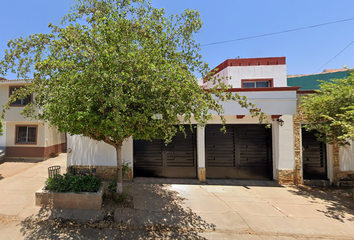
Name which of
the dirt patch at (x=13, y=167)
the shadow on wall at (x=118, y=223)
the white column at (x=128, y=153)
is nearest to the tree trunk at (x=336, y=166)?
the shadow on wall at (x=118, y=223)

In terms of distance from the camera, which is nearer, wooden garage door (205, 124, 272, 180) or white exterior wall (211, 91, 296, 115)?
white exterior wall (211, 91, 296, 115)

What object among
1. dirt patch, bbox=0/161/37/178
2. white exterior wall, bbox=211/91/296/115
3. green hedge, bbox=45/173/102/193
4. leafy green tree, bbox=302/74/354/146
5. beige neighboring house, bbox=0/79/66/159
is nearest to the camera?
green hedge, bbox=45/173/102/193

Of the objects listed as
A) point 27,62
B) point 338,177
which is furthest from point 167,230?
point 338,177

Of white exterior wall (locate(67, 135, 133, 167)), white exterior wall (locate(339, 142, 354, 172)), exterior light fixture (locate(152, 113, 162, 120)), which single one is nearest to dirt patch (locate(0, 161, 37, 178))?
white exterior wall (locate(67, 135, 133, 167))

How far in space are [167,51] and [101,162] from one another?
5.41 m

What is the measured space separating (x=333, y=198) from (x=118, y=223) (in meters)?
7.15

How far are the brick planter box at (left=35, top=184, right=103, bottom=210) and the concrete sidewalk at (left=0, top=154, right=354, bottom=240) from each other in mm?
146

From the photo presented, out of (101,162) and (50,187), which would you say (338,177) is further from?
(50,187)

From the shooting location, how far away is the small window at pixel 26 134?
10266 mm

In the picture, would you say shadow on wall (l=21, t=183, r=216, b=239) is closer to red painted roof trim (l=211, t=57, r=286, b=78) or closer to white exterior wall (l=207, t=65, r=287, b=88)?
white exterior wall (l=207, t=65, r=287, b=88)

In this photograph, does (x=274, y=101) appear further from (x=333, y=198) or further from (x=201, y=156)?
(x=333, y=198)

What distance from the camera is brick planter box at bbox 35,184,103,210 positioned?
4332mm

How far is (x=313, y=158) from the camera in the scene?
7031 millimetres

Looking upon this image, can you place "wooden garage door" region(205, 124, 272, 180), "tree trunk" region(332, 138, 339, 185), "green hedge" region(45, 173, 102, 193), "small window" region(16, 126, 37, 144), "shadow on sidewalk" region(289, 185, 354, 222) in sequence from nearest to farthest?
"green hedge" region(45, 173, 102, 193) → "shadow on sidewalk" region(289, 185, 354, 222) → "tree trunk" region(332, 138, 339, 185) → "wooden garage door" region(205, 124, 272, 180) → "small window" region(16, 126, 37, 144)
